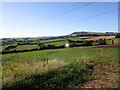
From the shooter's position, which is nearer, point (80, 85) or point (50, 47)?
point (80, 85)

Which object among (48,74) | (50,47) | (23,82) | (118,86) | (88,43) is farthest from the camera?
(50,47)

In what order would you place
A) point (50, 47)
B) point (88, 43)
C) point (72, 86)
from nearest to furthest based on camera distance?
point (72, 86), point (88, 43), point (50, 47)

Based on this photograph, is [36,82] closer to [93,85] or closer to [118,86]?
[93,85]

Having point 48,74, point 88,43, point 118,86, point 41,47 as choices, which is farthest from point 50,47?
point 118,86

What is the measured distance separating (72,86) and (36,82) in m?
1.92

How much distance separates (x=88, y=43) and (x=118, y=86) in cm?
2668

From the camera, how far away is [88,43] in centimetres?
3038

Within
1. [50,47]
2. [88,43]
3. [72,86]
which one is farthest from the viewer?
[50,47]

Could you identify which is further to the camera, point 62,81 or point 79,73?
point 79,73

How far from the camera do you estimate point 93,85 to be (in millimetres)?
4844

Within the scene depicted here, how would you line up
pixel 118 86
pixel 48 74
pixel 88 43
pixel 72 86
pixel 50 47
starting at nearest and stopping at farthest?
pixel 118 86 → pixel 72 86 → pixel 48 74 → pixel 88 43 → pixel 50 47

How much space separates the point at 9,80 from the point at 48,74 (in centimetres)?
217

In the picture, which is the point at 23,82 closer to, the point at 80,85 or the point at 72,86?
the point at 72,86

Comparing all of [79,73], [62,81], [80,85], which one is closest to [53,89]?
[62,81]
